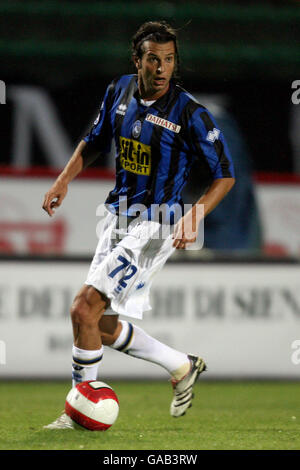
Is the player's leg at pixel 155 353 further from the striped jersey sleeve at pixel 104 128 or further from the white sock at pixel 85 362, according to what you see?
the striped jersey sleeve at pixel 104 128

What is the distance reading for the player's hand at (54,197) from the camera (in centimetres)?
512

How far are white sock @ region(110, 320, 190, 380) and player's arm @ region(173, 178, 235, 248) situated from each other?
891 millimetres

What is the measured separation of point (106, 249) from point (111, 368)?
3.16m

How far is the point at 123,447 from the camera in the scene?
441 cm

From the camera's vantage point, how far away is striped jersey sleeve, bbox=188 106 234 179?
16.3ft

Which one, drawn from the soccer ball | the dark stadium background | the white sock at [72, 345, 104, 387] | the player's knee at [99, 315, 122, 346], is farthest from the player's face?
the dark stadium background

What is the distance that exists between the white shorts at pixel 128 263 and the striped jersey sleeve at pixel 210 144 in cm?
47

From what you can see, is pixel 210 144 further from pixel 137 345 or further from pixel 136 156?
pixel 137 345

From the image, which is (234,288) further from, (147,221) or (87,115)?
(87,115)

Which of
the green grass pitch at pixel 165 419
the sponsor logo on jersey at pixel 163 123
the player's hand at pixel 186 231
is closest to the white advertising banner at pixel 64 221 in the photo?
the green grass pitch at pixel 165 419

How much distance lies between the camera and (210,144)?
4.96m

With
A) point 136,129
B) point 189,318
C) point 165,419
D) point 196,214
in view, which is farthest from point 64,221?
point 196,214

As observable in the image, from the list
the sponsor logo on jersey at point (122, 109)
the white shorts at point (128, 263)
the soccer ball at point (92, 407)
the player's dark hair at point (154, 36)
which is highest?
the player's dark hair at point (154, 36)

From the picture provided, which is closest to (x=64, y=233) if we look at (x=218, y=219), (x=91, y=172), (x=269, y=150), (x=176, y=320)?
(x=91, y=172)
